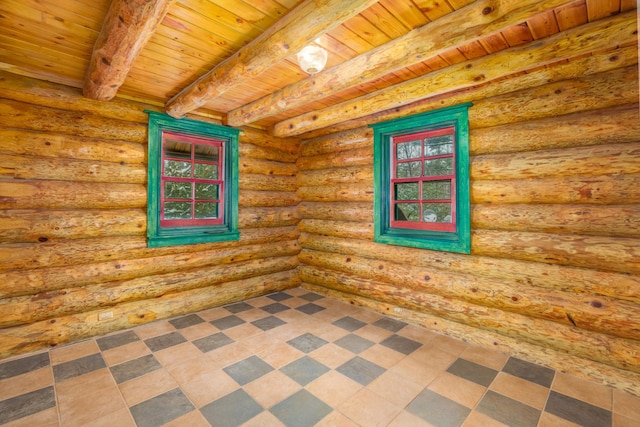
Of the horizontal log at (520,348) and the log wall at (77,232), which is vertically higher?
the log wall at (77,232)

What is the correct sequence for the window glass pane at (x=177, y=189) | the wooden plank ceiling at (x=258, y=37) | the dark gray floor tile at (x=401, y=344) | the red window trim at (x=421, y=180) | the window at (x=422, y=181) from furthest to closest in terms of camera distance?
the window glass pane at (x=177, y=189) < the red window trim at (x=421, y=180) < the window at (x=422, y=181) < the dark gray floor tile at (x=401, y=344) < the wooden plank ceiling at (x=258, y=37)

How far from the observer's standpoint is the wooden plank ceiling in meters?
2.18

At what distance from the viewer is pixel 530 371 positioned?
3.00 m

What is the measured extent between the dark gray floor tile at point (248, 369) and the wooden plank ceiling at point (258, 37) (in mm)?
3001

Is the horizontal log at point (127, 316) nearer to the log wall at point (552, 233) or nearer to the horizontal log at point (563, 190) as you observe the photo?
the log wall at point (552, 233)

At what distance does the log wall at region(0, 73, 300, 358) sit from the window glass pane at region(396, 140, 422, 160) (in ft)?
11.1

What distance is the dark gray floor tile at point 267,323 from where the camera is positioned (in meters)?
4.02

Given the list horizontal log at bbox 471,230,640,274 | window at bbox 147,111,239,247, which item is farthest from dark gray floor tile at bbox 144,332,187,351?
horizontal log at bbox 471,230,640,274

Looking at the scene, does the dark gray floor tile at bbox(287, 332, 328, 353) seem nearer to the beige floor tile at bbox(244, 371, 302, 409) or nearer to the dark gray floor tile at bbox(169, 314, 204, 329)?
the beige floor tile at bbox(244, 371, 302, 409)

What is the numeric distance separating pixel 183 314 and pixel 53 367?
159 centimetres

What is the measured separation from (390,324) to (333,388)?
1.71 metres

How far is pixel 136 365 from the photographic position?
306 centimetres

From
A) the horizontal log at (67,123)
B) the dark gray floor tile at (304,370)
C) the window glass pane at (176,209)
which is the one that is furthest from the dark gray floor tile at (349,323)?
the window glass pane at (176,209)

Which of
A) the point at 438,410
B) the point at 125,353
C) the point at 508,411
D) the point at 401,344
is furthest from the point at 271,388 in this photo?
the point at 508,411
